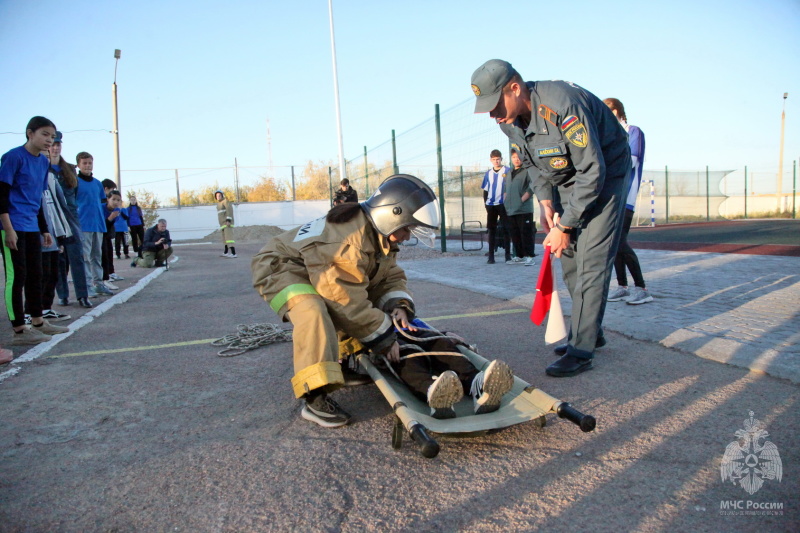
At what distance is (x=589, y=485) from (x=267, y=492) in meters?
1.33

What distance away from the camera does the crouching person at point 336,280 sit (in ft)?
8.98

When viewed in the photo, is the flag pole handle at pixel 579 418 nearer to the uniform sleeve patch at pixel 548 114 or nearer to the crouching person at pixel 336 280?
the crouching person at pixel 336 280

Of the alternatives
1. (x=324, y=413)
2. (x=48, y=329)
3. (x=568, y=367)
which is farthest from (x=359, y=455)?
(x=48, y=329)

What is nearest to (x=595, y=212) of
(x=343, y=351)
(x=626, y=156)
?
(x=626, y=156)

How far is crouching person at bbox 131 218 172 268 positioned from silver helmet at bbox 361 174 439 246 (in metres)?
10.5

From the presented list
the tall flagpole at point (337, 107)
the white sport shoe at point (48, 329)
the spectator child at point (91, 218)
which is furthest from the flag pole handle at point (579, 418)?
the tall flagpole at point (337, 107)

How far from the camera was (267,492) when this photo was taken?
6.98 ft

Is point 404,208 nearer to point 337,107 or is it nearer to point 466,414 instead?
point 466,414

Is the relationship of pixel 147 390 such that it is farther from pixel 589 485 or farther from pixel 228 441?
pixel 589 485

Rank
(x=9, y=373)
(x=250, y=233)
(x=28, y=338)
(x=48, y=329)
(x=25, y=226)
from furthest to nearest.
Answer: (x=250, y=233) < (x=48, y=329) < (x=25, y=226) < (x=28, y=338) < (x=9, y=373)

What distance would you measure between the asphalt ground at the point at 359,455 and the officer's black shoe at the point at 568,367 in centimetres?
7

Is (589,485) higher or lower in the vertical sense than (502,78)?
lower

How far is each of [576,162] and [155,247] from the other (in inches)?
442

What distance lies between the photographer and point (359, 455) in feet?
8.01
